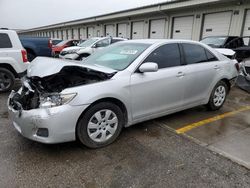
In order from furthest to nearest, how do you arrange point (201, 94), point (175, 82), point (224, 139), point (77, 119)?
point (201, 94)
point (175, 82)
point (224, 139)
point (77, 119)

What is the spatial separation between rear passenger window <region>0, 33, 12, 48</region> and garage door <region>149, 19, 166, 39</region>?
13.1 meters

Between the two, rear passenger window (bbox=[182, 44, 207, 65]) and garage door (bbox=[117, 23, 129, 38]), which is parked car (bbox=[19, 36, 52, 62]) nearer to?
rear passenger window (bbox=[182, 44, 207, 65])

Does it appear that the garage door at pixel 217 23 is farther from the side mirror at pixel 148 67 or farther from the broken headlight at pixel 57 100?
the broken headlight at pixel 57 100

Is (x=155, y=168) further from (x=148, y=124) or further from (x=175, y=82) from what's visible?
(x=175, y=82)

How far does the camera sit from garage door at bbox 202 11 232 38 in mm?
12541

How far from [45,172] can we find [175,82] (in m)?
2.42

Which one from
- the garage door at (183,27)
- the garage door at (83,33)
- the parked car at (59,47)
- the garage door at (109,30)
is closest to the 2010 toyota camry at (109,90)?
the garage door at (183,27)

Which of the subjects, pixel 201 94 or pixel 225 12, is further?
pixel 225 12

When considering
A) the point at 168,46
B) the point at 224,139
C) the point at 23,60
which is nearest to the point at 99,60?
the point at 168,46

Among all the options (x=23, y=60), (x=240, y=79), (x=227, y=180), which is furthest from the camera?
(x=240, y=79)

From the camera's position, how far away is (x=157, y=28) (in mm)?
17594

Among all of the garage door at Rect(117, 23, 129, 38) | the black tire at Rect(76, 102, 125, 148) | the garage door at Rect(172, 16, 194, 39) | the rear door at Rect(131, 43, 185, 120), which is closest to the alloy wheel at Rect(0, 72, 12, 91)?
the black tire at Rect(76, 102, 125, 148)

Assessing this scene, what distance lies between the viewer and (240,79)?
6.61 m

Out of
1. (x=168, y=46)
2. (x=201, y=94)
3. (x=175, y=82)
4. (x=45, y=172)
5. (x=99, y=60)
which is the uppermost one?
(x=168, y=46)
